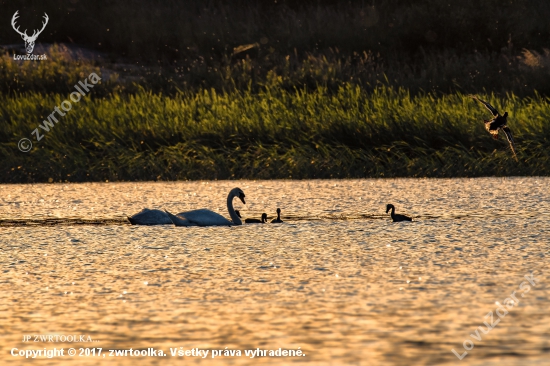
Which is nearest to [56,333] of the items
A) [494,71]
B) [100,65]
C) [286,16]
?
[494,71]

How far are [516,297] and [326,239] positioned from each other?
8.93ft

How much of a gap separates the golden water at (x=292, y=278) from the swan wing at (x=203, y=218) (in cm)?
12

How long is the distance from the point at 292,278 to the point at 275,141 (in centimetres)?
798

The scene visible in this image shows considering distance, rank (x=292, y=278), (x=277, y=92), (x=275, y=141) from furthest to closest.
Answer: (x=277, y=92) < (x=275, y=141) < (x=292, y=278)

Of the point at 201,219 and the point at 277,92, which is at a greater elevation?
the point at 277,92

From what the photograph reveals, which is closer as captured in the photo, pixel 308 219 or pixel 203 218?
pixel 203 218

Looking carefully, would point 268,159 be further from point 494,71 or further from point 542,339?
point 542,339

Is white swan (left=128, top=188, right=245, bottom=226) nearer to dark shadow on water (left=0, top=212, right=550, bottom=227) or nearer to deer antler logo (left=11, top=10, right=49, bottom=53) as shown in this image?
dark shadow on water (left=0, top=212, right=550, bottom=227)

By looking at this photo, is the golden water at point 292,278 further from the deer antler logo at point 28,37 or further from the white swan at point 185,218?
the deer antler logo at point 28,37

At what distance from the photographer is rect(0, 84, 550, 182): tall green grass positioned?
1387cm

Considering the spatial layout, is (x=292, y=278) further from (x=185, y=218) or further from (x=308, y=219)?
(x=308, y=219)

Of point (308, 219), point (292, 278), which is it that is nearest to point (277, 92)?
point (308, 219)

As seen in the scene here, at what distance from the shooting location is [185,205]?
35.5ft

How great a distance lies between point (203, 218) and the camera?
920 cm
